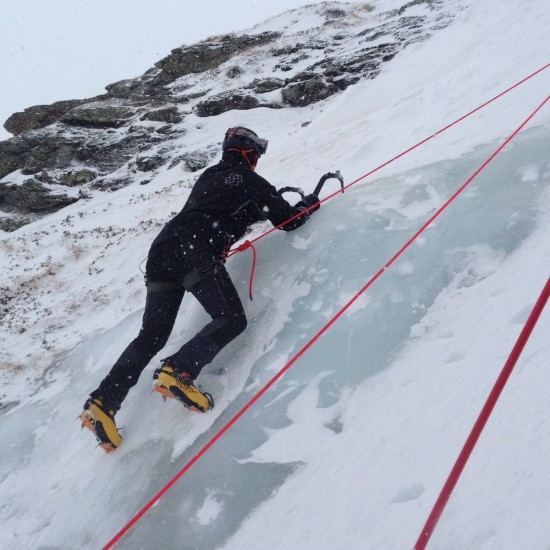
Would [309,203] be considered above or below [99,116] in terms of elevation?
below

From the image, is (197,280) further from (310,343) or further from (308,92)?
(308,92)

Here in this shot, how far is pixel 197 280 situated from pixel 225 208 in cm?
72

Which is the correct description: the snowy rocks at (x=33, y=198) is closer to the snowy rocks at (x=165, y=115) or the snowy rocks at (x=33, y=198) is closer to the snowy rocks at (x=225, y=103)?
the snowy rocks at (x=165, y=115)

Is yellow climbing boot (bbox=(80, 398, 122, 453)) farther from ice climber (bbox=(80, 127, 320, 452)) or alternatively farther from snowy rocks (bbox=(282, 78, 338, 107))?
snowy rocks (bbox=(282, 78, 338, 107))

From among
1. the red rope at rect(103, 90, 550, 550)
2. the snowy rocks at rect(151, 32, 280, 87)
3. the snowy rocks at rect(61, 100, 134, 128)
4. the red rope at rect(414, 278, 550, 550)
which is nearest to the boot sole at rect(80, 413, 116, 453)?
the red rope at rect(103, 90, 550, 550)

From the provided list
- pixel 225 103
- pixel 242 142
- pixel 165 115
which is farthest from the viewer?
pixel 165 115

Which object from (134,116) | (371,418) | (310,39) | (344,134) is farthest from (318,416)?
(310,39)

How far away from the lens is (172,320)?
11.5 feet

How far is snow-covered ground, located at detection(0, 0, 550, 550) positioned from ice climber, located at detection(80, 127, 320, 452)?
0.94 feet

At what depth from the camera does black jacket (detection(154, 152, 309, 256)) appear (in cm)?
359

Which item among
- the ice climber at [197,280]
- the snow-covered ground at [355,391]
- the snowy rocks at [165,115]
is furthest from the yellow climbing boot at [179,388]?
the snowy rocks at [165,115]

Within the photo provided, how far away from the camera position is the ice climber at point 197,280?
3049 millimetres

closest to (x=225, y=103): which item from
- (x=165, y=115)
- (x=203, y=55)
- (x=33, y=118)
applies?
(x=165, y=115)

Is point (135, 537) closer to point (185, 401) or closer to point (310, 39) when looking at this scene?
point (185, 401)
